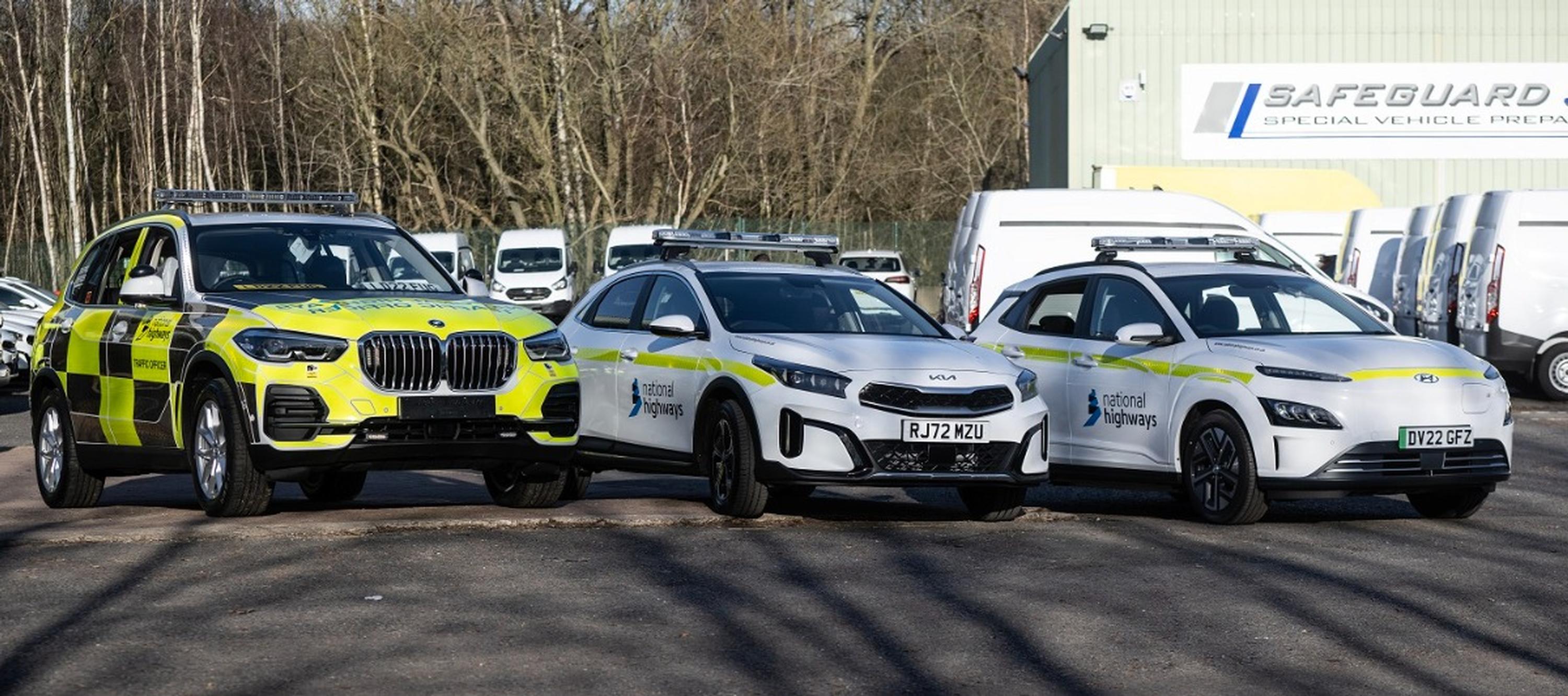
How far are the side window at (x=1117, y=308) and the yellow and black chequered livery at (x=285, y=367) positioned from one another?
11.1 feet

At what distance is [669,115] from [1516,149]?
20075 mm

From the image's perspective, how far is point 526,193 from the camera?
56812 millimetres

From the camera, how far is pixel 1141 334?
12.5 meters

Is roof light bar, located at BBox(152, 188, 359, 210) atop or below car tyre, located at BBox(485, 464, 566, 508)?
atop

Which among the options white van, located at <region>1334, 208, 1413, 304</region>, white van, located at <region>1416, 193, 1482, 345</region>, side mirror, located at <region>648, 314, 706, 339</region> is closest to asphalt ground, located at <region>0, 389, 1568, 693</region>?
side mirror, located at <region>648, 314, 706, 339</region>

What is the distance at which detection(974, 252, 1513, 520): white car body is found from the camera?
37.9ft

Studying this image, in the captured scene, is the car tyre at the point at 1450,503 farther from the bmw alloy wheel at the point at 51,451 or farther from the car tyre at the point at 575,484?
the bmw alloy wheel at the point at 51,451

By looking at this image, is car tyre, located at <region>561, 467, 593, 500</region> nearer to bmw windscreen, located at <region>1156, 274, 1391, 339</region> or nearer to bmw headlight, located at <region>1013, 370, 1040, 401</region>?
bmw headlight, located at <region>1013, 370, 1040, 401</region>

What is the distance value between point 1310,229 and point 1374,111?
1377 cm

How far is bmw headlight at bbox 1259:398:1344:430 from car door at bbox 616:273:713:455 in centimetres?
305

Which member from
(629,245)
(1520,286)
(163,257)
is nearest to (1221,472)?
(163,257)

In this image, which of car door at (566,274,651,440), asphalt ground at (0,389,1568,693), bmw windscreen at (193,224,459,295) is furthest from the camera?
car door at (566,274,651,440)

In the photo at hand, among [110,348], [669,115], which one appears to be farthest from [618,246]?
[110,348]

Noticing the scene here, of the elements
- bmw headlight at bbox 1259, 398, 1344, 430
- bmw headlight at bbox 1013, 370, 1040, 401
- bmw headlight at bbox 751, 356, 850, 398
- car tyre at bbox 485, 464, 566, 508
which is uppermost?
bmw headlight at bbox 751, 356, 850, 398
